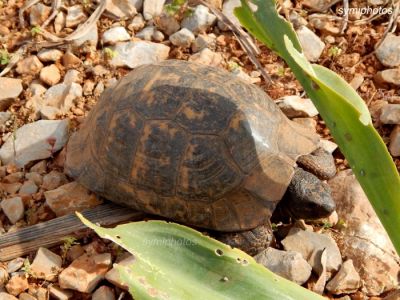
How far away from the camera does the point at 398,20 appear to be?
4.11 meters

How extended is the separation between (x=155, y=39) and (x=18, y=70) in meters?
1.08

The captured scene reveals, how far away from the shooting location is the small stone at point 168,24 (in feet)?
13.7

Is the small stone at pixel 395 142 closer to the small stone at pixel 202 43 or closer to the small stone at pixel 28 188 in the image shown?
the small stone at pixel 202 43

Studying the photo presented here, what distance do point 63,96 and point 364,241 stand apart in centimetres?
230

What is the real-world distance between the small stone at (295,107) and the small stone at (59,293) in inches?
71.9

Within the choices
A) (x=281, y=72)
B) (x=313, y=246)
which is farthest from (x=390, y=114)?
(x=313, y=246)

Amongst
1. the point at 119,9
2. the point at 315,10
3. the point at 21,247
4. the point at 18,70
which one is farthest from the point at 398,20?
the point at 21,247

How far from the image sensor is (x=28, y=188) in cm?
341

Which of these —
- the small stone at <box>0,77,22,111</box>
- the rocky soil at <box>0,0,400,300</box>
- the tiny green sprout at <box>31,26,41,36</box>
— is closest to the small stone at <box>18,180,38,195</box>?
the rocky soil at <box>0,0,400,300</box>

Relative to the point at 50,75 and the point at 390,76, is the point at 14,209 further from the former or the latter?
the point at 390,76

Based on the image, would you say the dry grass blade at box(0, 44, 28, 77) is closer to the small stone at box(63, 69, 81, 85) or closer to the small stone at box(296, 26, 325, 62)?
the small stone at box(63, 69, 81, 85)

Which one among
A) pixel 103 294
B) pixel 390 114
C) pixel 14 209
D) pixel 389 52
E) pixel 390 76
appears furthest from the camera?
pixel 389 52

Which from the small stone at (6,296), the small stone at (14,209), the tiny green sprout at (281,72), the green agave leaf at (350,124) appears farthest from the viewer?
the tiny green sprout at (281,72)

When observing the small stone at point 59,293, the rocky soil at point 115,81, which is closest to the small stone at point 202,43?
the rocky soil at point 115,81
